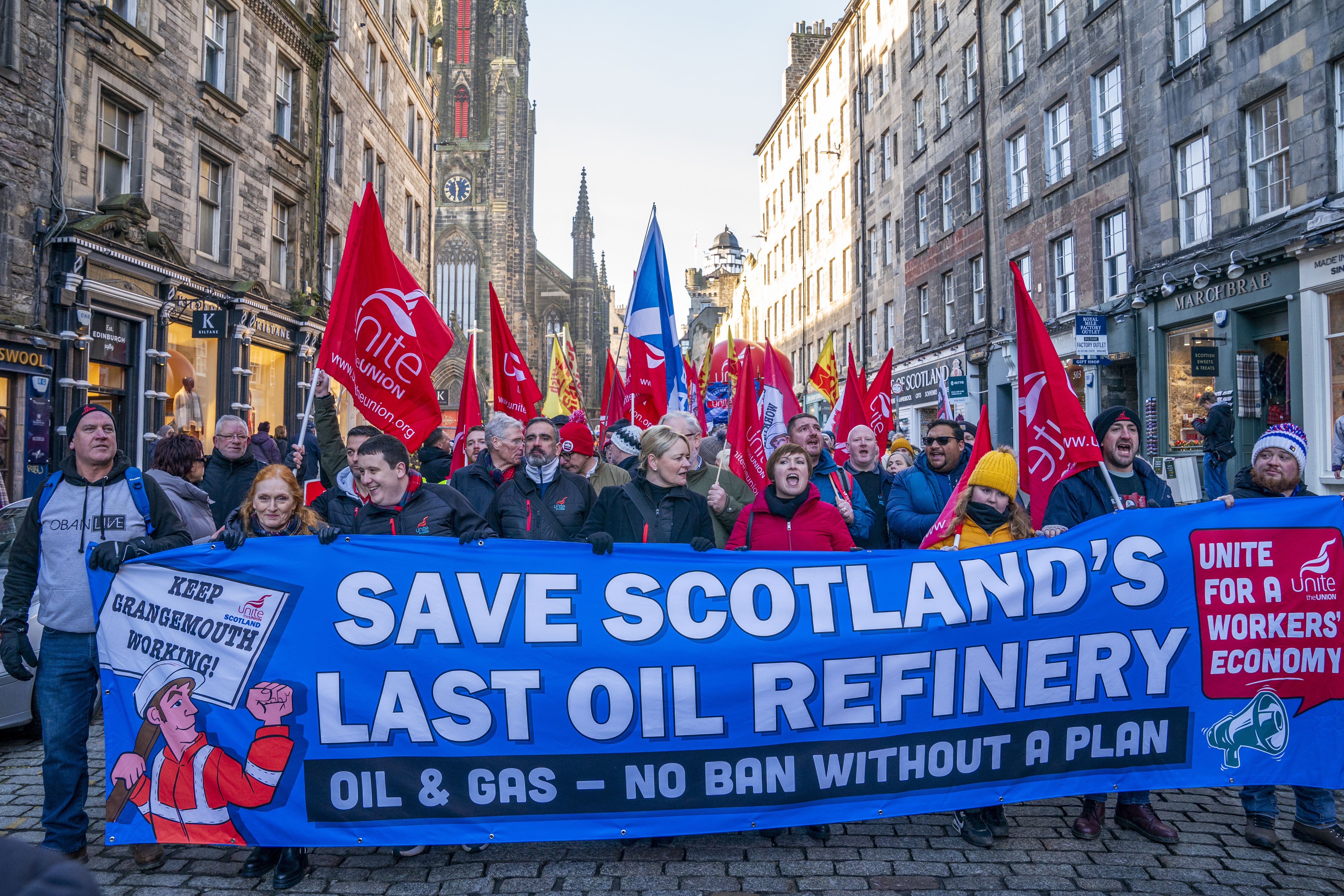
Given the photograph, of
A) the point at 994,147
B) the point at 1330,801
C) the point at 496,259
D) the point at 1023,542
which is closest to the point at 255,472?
the point at 1023,542

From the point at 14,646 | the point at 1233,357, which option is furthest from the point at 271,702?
the point at 1233,357

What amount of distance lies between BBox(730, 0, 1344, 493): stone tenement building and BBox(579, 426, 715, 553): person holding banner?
441 inches

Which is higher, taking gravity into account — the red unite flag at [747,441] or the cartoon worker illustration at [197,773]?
the red unite flag at [747,441]

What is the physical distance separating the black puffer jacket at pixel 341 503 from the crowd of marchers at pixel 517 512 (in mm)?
12

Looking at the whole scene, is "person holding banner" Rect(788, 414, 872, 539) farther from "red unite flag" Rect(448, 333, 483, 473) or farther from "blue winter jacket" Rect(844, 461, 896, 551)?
"red unite flag" Rect(448, 333, 483, 473)

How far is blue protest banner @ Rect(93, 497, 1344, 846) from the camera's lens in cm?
368

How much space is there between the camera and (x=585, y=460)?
7.48m

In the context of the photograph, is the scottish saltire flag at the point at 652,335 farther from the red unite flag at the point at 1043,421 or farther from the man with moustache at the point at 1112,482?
the man with moustache at the point at 1112,482

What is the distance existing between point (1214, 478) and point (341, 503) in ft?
36.0

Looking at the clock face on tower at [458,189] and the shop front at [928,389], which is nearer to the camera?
the shop front at [928,389]

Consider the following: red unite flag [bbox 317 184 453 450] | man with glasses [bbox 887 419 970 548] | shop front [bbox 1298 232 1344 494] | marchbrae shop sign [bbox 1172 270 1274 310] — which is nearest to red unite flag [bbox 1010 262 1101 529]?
man with glasses [bbox 887 419 970 548]

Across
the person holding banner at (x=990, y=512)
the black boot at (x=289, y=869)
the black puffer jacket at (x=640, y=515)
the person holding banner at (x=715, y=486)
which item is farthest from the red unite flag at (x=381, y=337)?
the person holding banner at (x=990, y=512)

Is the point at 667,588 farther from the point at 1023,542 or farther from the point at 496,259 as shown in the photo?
the point at 496,259

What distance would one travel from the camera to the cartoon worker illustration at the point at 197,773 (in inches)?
144
